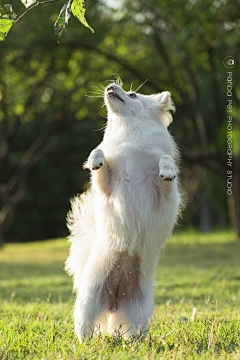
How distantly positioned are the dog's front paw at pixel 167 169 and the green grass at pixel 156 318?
1.20m

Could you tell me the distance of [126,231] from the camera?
135 inches

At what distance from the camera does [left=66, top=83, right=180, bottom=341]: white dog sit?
11.0 ft

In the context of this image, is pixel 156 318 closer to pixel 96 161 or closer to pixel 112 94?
pixel 96 161

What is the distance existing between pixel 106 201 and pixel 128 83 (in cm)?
1104

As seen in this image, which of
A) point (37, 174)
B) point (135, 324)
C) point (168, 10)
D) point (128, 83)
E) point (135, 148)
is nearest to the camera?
point (135, 324)

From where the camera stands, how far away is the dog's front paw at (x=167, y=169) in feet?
10.4

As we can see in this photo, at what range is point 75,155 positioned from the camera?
27.0 m

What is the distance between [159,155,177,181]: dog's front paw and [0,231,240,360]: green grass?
1199mm

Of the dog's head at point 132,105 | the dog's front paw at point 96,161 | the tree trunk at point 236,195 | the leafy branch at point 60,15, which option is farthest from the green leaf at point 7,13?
the tree trunk at point 236,195

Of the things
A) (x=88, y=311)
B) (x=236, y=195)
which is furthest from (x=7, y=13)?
(x=236, y=195)

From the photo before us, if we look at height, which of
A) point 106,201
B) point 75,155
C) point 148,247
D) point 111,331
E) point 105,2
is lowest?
point 111,331

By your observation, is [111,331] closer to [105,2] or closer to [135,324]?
[135,324]

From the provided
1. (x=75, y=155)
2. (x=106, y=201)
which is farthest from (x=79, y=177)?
(x=106, y=201)

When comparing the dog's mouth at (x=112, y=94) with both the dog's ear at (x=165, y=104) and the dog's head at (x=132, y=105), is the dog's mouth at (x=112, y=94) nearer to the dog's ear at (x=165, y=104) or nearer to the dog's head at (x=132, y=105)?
the dog's head at (x=132, y=105)
